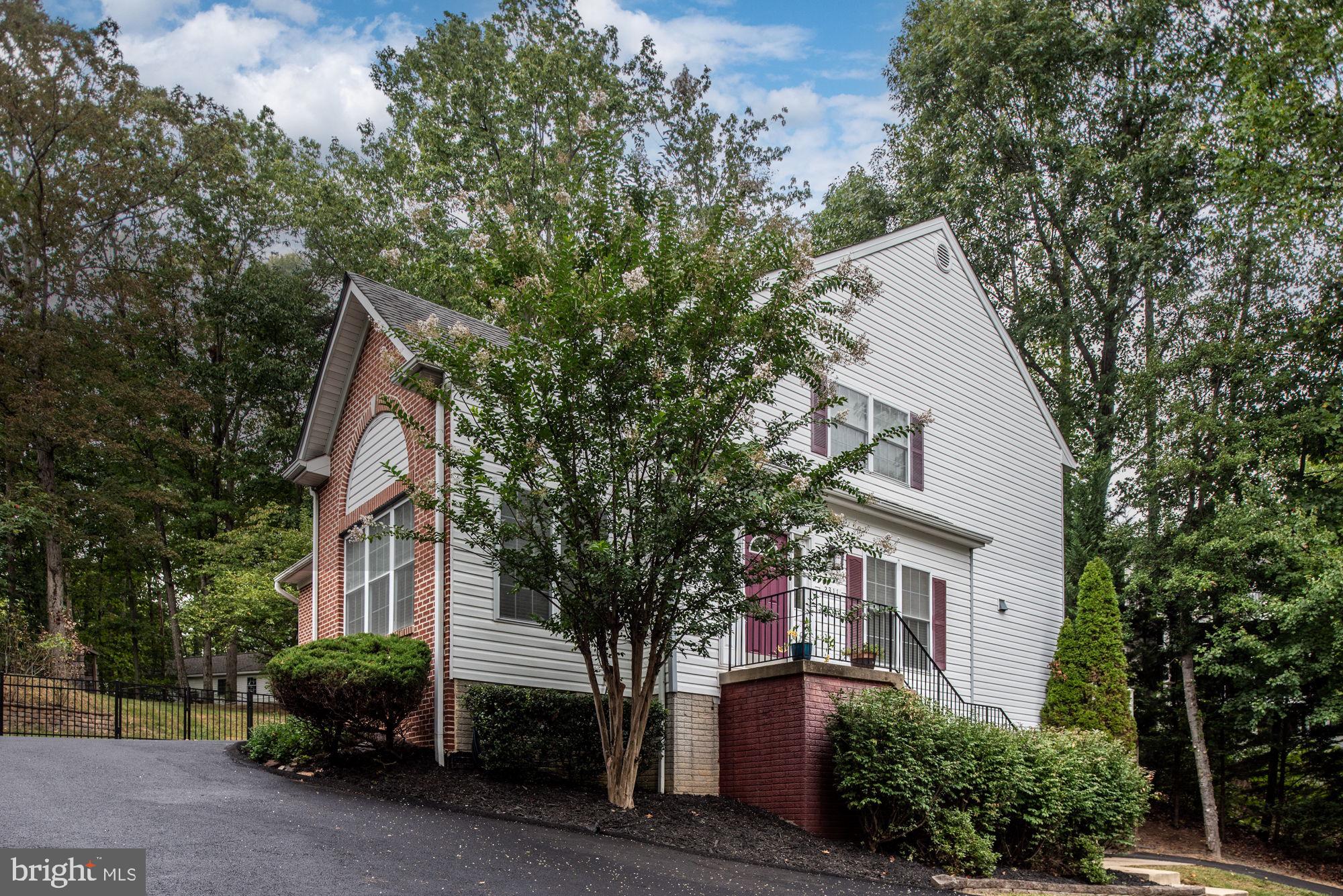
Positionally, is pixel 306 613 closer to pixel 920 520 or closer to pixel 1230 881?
pixel 920 520

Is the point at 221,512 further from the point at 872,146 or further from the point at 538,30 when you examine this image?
the point at 872,146

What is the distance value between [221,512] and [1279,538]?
2540 cm

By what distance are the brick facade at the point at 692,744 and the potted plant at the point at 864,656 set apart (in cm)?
184

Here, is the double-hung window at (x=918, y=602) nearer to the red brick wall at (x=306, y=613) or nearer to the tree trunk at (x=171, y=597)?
the red brick wall at (x=306, y=613)

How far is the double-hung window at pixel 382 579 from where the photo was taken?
13023mm

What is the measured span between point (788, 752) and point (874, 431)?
612cm

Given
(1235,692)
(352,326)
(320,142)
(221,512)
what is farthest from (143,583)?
(1235,692)

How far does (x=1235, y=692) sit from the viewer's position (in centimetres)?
1905

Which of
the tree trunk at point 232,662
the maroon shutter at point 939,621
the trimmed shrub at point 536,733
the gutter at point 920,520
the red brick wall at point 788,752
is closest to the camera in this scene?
the trimmed shrub at point 536,733

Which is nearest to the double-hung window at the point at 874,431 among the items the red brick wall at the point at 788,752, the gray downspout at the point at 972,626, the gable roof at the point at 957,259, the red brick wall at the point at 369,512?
the gray downspout at the point at 972,626

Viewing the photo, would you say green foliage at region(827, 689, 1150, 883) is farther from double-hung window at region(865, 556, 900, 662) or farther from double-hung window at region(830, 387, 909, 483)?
double-hung window at region(830, 387, 909, 483)

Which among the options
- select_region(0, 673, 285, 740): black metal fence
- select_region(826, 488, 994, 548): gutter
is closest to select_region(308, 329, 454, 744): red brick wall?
select_region(0, 673, 285, 740): black metal fence

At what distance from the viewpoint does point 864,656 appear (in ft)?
41.8

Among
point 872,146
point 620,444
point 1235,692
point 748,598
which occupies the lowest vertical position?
point 1235,692
